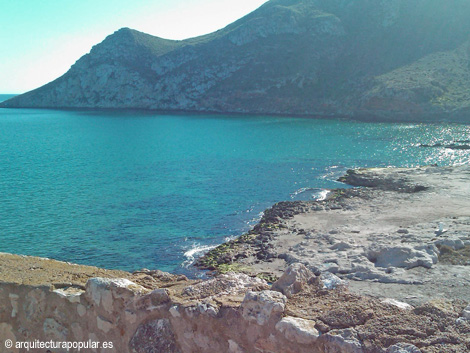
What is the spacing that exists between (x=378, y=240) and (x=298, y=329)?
77.5 feet

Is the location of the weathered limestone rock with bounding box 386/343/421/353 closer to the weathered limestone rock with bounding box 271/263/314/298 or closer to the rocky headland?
the rocky headland

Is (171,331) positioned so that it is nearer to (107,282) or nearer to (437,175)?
(107,282)

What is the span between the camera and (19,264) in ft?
33.5

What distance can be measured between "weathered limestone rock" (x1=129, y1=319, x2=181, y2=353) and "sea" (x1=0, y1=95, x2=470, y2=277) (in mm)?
21003

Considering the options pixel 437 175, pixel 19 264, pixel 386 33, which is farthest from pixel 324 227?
pixel 386 33

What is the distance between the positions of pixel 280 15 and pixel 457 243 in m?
163

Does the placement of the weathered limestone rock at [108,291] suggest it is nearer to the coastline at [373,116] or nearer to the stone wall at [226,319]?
the stone wall at [226,319]

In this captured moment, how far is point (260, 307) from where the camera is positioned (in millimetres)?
6941

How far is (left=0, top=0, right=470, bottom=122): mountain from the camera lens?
116 m

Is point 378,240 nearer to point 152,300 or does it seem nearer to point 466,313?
point 466,313

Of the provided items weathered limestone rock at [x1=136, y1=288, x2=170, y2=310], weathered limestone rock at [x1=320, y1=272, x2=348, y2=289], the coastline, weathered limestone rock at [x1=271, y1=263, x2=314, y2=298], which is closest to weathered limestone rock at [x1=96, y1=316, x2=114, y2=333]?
weathered limestone rock at [x1=136, y1=288, x2=170, y2=310]

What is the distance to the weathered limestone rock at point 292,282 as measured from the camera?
787 centimetres

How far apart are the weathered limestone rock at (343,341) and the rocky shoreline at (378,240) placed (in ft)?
28.1

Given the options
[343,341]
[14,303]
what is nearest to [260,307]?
[343,341]
